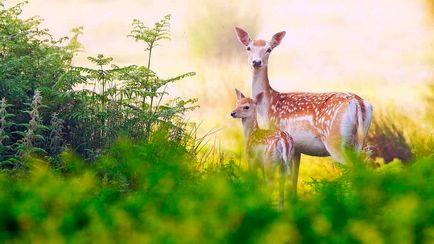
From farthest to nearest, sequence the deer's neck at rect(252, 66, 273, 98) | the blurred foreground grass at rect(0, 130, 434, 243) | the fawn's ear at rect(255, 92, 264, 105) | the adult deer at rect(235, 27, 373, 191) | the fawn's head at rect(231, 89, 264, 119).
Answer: the deer's neck at rect(252, 66, 273, 98) < the fawn's ear at rect(255, 92, 264, 105) < the adult deer at rect(235, 27, 373, 191) < the fawn's head at rect(231, 89, 264, 119) < the blurred foreground grass at rect(0, 130, 434, 243)

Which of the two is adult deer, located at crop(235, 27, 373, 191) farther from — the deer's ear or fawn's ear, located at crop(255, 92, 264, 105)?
Answer: fawn's ear, located at crop(255, 92, 264, 105)

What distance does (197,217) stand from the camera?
10.9ft

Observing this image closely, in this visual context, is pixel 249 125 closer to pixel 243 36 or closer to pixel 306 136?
pixel 306 136

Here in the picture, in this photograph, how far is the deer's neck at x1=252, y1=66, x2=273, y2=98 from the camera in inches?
388

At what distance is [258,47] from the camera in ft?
31.1

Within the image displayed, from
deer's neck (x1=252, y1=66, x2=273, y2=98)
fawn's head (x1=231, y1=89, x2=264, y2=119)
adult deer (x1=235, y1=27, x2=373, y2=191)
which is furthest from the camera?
deer's neck (x1=252, y1=66, x2=273, y2=98)

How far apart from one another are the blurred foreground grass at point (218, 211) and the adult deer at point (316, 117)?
5.00m

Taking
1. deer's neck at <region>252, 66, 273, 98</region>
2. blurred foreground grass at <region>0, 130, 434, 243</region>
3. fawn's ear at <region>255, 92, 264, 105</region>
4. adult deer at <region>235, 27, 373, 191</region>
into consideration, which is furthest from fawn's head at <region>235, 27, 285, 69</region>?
blurred foreground grass at <region>0, 130, 434, 243</region>

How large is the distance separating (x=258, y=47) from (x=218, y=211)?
621 centimetres

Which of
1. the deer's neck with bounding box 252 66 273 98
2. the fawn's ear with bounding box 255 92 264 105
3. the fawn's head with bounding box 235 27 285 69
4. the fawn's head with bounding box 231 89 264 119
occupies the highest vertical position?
the fawn's head with bounding box 235 27 285 69

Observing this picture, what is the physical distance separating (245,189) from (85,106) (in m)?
6.50

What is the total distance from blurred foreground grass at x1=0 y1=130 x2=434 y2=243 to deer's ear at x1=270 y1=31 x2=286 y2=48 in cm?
555

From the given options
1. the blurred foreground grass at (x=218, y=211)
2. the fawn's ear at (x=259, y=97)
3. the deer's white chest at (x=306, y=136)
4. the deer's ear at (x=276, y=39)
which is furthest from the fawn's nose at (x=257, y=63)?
the blurred foreground grass at (x=218, y=211)

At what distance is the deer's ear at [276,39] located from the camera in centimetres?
959
